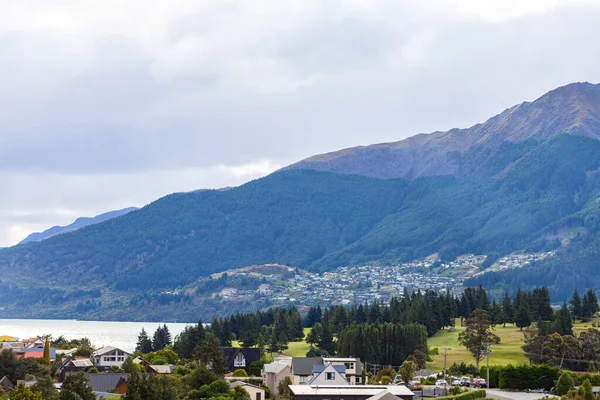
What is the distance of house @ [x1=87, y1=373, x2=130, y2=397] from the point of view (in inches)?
3290

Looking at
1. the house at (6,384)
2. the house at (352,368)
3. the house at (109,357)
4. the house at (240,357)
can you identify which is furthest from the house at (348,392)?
the house at (109,357)

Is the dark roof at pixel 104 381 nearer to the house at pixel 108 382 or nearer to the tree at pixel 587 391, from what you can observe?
the house at pixel 108 382

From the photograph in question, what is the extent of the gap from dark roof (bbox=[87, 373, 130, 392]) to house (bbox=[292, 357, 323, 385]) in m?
16.0

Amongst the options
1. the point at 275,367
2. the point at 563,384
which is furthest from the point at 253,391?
the point at 563,384

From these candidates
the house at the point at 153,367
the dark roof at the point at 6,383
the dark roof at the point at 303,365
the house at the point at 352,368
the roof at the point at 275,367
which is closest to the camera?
the dark roof at the point at 6,383

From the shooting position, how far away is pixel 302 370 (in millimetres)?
92938

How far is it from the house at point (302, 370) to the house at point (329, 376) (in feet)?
8.08

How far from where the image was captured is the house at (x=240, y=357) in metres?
109

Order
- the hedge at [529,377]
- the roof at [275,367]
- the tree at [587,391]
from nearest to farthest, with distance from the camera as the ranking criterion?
the tree at [587,391], the hedge at [529,377], the roof at [275,367]

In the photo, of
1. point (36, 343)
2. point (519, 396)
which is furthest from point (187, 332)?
point (519, 396)

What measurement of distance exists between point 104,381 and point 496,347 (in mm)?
50833

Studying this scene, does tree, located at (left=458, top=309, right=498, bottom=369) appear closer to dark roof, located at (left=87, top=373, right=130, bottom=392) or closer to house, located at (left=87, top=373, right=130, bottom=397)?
house, located at (left=87, top=373, right=130, bottom=397)

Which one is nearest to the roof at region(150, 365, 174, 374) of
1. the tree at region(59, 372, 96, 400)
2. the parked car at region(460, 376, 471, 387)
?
the parked car at region(460, 376, 471, 387)

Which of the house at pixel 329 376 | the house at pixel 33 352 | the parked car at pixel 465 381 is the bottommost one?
the parked car at pixel 465 381
